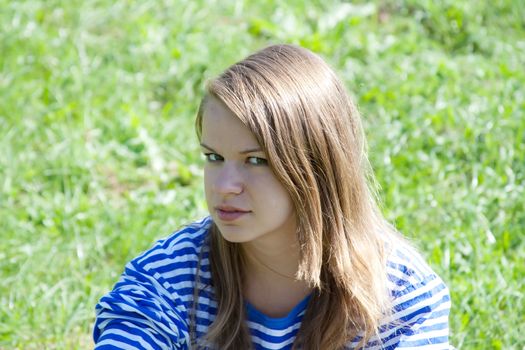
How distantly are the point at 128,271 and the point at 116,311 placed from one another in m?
0.16

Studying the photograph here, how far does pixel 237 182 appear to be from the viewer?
2371mm

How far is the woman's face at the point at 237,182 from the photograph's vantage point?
2.37m

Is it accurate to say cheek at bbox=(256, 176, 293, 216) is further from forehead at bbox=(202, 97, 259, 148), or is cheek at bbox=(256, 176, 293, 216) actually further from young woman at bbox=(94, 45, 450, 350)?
forehead at bbox=(202, 97, 259, 148)

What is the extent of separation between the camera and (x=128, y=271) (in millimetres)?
2613

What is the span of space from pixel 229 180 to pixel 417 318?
0.67 m

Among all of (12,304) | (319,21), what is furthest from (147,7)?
(12,304)

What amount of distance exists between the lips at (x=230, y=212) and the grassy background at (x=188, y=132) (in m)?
1.06

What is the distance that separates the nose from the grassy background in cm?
111

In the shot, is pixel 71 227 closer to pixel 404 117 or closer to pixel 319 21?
pixel 404 117

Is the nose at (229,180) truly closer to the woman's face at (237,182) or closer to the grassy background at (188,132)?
the woman's face at (237,182)

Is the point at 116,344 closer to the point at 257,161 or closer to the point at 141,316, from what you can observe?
the point at 141,316

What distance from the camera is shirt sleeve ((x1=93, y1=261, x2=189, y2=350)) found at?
2457mm

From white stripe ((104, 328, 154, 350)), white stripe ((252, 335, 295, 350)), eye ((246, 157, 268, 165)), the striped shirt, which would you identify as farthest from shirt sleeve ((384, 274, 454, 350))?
white stripe ((104, 328, 154, 350))

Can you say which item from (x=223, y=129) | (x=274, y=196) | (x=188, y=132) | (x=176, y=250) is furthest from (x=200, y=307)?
(x=188, y=132)
